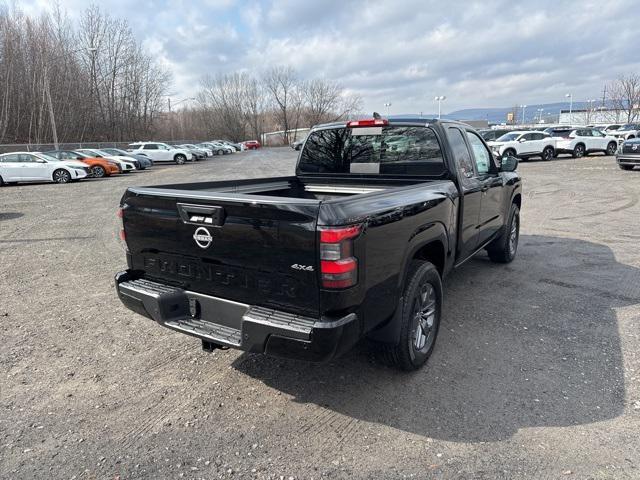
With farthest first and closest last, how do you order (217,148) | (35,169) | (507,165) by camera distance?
(217,148) → (35,169) → (507,165)

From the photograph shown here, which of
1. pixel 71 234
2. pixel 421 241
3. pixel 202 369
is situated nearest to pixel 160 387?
pixel 202 369

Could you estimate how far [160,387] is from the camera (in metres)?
3.37

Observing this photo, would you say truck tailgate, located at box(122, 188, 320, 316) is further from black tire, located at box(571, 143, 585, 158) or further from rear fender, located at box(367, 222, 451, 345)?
black tire, located at box(571, 143, 585, 158)

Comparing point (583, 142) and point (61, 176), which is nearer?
point (61, 176)

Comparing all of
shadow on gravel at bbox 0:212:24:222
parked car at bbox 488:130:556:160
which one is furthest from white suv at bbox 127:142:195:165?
shadow on gravel at bbox 0:212:24:222

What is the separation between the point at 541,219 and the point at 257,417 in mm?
8896

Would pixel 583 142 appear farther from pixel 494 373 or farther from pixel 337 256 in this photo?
pixel 337 256

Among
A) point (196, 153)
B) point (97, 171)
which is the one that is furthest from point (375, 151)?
point (196, 153)

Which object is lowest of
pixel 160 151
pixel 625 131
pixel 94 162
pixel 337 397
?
pixel 337 397

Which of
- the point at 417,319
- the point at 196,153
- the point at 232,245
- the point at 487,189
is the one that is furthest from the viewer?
the point at 196,153

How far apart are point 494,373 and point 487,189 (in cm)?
227

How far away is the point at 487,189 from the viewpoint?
498 centimetres

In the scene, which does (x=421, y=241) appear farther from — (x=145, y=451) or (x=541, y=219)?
(x=541, y=219)

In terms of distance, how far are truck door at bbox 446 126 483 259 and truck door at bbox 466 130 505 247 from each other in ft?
0.53
